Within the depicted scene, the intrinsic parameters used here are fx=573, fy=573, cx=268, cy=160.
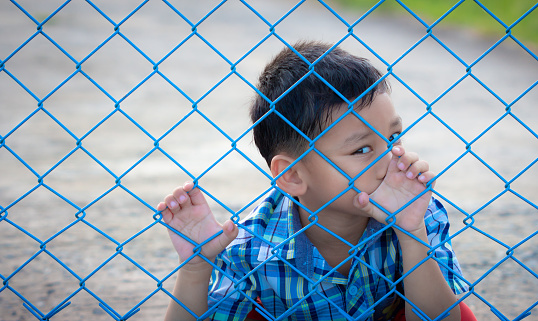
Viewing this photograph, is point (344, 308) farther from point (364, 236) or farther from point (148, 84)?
point (148, 84)

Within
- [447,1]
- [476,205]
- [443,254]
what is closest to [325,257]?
[443,254]

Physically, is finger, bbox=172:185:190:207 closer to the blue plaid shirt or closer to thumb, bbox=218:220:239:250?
thumb, bbox=218:220:239:250

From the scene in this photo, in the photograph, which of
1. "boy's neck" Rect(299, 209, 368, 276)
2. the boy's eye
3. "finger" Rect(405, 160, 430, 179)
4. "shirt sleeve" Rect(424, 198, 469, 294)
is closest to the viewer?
"finger" Rect(405, 160, 430, 179)

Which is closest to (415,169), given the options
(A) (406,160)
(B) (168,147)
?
(A) (406,160)

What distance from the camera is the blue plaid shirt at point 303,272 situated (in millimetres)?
1916

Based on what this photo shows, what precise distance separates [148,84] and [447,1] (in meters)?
6.04

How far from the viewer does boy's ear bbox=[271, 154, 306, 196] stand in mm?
1893

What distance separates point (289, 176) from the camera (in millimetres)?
1912

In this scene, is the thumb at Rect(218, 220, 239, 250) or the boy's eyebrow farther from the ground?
the boy's eyebrow

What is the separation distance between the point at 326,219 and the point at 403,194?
1.18ft

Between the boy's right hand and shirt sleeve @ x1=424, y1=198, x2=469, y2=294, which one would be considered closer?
the boy's right hand

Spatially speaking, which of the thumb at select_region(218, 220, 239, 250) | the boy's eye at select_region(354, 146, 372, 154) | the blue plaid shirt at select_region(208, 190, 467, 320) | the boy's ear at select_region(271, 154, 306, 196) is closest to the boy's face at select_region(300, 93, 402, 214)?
the boy's eye at select_region(354, 146, 372, 154)

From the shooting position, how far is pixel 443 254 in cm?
188

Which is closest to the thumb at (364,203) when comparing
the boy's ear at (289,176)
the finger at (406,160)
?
the finger at (406,160)
